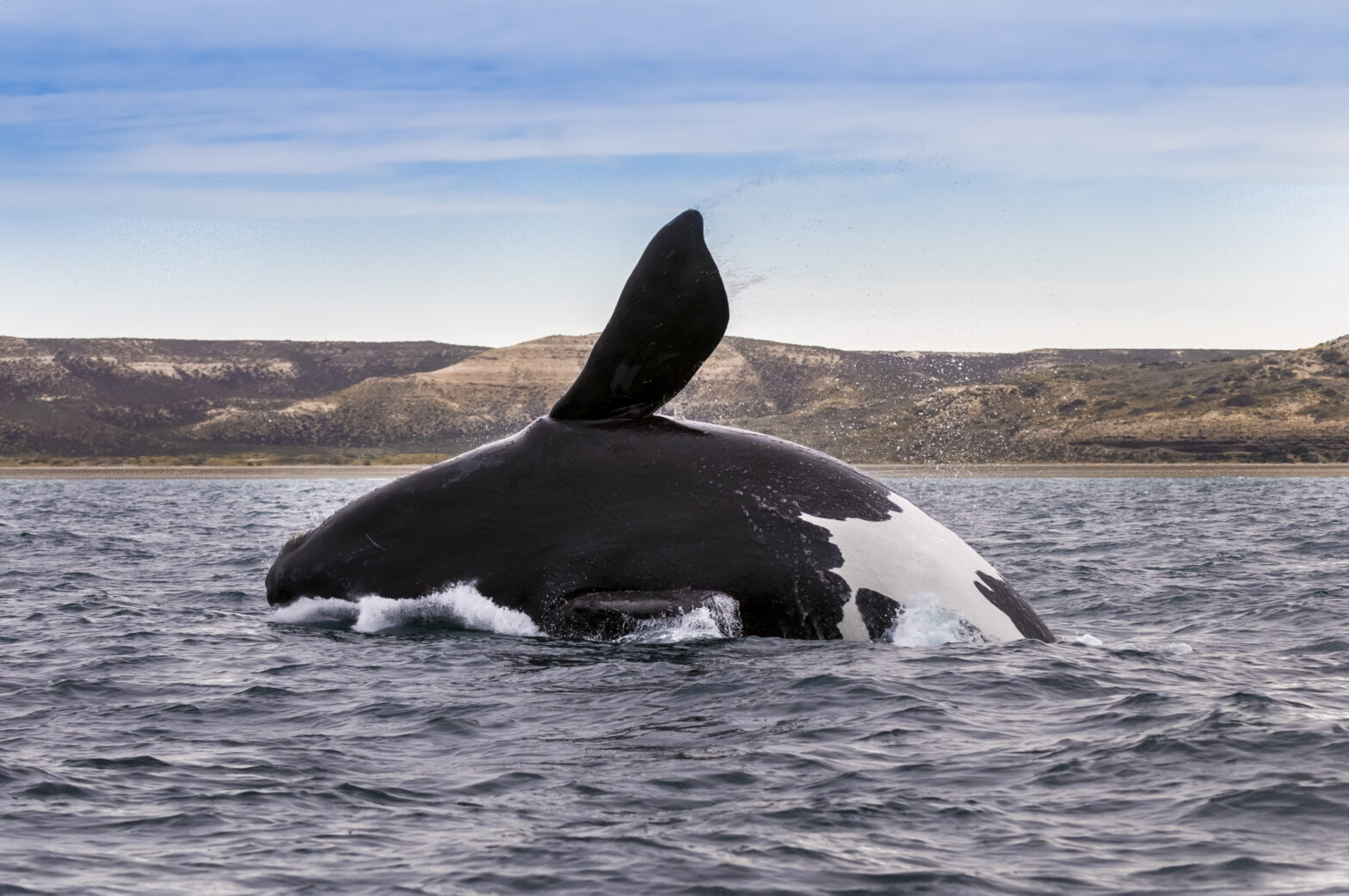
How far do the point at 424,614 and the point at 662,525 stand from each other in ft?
7.29

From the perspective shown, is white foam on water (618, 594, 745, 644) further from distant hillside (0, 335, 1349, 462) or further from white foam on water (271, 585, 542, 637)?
distant hillside (0, 335, 1349, 462)

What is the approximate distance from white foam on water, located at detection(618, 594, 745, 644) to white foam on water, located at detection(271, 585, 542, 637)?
3.36ft

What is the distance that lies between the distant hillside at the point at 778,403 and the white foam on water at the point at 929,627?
4125 inches

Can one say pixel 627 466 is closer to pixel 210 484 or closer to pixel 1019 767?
pixel 1019 767

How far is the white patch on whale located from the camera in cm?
1066

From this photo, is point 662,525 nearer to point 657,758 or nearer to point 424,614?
point 424,614

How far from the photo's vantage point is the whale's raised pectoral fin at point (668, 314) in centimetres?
1043

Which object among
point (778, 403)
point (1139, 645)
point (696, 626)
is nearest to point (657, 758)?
point (696, 626)

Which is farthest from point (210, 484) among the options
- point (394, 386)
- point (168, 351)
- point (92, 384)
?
point (168, 351)

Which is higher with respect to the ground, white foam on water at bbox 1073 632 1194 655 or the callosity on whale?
the callosity on whale

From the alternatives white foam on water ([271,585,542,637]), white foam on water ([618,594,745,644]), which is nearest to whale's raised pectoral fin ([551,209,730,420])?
white foam on water ([618,594,745,644])

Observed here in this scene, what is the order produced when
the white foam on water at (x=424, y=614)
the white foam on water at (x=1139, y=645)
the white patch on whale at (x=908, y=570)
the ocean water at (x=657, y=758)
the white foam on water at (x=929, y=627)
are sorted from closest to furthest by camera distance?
the ocean water at (x=657, y=758) < the white patch on whale at (x=908, y=570) < the white foam on water at (x=929, y=627) < the white foam on water at (x=424, y=614) < the white foam on water at (x=1139, y=645)

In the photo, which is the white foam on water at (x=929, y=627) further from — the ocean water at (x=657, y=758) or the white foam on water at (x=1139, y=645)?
the white foam on water at (x=1139, y=645)

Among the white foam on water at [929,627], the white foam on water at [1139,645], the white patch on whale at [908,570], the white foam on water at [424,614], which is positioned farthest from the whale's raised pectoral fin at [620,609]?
the white foam on water at [1139,645]
